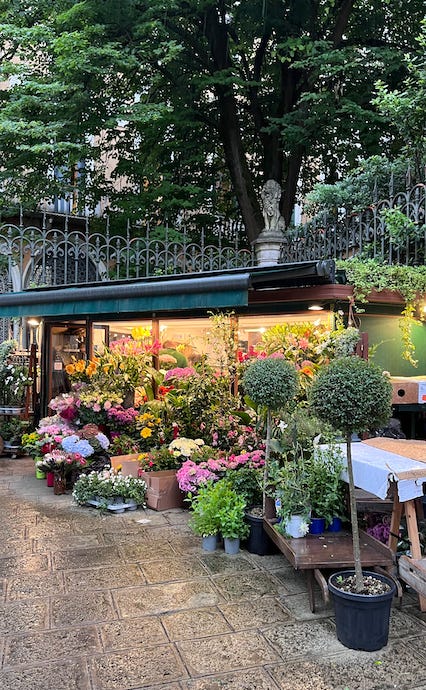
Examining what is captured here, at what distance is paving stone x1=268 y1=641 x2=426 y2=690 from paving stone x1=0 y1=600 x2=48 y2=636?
1.68m

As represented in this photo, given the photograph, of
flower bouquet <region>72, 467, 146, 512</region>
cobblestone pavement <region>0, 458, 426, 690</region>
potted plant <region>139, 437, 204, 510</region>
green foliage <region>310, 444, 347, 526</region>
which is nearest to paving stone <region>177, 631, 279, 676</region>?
cobblestone pavement <region>0, 458, 426, 690</region>

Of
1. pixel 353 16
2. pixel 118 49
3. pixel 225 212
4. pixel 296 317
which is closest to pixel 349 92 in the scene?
pixel 353 16

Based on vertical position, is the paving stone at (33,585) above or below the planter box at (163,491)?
below

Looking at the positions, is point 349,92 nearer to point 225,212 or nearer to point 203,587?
point 225,212

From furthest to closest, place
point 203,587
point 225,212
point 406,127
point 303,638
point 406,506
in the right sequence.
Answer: point 225,212, point 406,127, point 203,587, point 406,506, point 303,638

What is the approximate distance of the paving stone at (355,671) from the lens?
3121 millimetres

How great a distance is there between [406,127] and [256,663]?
21.9 feet

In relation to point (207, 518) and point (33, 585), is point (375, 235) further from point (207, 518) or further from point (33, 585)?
point (33, 585)

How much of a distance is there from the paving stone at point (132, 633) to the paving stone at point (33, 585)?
2.56ft

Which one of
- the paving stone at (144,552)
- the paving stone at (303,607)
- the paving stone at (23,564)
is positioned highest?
the paving stone at (23,564)

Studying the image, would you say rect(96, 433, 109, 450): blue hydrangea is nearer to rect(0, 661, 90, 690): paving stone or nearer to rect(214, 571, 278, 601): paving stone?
rect(214, 571, 278, 601): paving stone

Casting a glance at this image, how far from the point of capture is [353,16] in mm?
12367

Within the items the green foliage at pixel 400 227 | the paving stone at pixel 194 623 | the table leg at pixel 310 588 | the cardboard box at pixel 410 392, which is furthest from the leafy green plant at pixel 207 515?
the green foliage at pixel 400 227

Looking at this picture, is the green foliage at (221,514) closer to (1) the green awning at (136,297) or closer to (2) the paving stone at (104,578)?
(2) the paving stone at (104,578)
